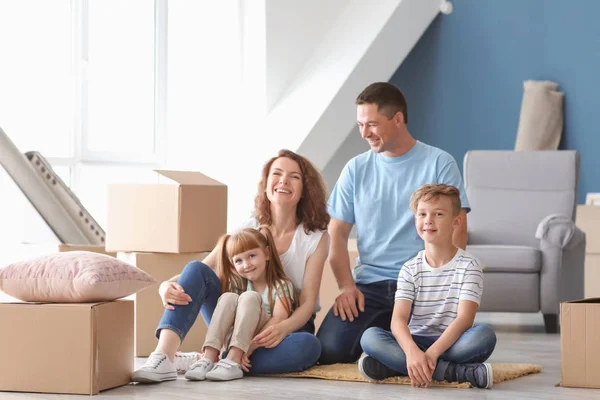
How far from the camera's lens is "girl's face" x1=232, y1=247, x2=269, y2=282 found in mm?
3020

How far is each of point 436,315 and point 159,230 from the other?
117cm

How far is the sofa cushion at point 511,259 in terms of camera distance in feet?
14.6

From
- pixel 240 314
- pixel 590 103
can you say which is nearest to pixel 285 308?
pixel 240 314

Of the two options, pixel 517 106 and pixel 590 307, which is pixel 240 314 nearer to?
pixel 590 307

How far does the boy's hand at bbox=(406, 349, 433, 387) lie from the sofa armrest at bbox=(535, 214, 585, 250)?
6.41ft

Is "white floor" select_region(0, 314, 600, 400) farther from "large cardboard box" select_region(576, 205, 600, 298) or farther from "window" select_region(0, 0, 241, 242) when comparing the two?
"large cardboard box" select_region(576, 205, 600, 298)

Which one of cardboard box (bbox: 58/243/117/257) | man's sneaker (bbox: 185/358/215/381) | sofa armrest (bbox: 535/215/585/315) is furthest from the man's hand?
sofa armrest (bbox: 535/215/585/315)

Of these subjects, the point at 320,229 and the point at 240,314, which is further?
the point at 320,229

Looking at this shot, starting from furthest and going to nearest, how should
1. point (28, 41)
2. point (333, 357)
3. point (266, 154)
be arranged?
point (266, 154), point (28, 41), point (333, 357)

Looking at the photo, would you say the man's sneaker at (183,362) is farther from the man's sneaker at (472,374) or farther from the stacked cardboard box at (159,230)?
the man's sneaker at (472,374)

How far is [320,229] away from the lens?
3172mm

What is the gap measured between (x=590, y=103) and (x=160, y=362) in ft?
14.2

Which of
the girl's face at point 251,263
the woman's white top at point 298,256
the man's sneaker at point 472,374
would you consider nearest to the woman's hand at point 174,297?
the girl's face at point 251,263

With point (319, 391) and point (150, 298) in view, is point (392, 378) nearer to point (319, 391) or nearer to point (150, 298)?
point (319, 391)
